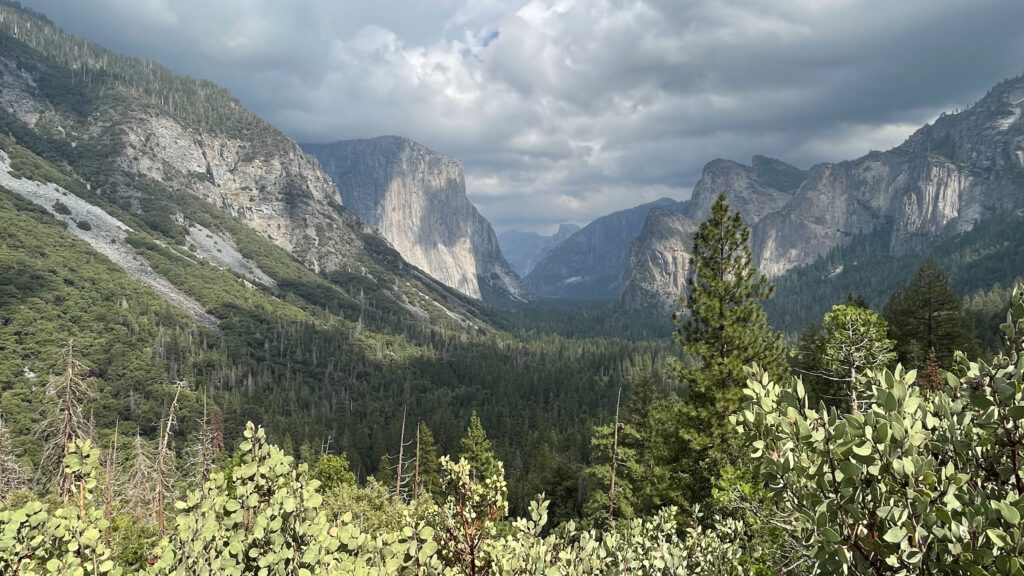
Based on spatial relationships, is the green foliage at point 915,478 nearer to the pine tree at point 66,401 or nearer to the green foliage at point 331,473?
the pine tree at point 66,401

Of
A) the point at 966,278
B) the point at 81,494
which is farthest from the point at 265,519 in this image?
the point at 966,278

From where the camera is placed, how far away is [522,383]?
417 ft

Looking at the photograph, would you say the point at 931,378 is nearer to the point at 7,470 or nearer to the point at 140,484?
the point at 140,484

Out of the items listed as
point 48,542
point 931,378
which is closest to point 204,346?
point 931,378

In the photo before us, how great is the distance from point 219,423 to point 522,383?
284 ft

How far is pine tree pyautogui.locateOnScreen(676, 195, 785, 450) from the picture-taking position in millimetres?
17250

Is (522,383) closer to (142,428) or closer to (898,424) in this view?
(142,428)

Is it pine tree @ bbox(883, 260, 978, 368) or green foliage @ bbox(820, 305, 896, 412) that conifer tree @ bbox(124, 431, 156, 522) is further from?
pine tree @ bbox(883, 260, 978, 368)

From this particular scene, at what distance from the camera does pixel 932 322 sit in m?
39.0

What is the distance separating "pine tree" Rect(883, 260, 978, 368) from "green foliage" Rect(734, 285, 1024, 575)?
43.8 m

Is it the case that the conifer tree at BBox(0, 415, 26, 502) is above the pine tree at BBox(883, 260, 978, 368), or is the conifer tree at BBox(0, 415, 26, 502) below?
below

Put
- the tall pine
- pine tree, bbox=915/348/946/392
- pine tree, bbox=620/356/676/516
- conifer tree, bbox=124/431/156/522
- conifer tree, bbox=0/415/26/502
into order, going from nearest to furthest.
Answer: the tall pine, pine tree, bbox=620/356/676/516, conifer tree, bbox=0/415/26/502, pine tree, bbox=915/348/946/392, conifer tree, bbox=124/431/156/522

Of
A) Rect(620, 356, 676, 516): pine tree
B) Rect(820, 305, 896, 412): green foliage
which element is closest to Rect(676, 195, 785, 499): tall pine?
Rect(620, 356, 676, 516): pine tree

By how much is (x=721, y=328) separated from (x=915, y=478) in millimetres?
16982
